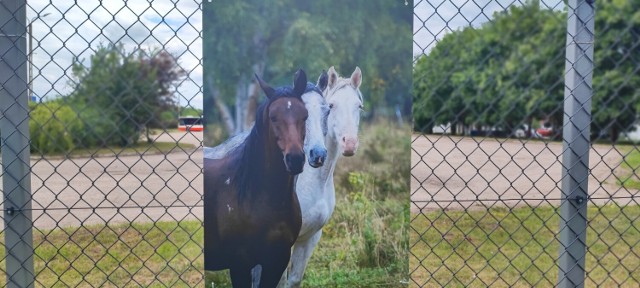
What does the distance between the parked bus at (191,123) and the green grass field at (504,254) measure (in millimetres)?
1418

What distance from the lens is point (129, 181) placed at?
379cm

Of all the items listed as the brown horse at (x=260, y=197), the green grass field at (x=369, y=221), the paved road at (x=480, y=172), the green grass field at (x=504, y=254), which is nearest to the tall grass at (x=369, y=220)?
the green grass field at (x=369, y=221)

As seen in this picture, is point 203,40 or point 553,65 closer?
point 203,40

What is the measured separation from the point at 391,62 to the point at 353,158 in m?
0.36

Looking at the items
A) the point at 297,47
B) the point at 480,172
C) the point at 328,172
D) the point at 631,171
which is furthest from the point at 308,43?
the point at 631,171

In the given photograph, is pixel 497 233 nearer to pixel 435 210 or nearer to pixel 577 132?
pixel 435 210

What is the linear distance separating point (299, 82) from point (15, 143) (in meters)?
0.96

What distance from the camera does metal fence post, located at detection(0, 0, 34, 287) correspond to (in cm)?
191

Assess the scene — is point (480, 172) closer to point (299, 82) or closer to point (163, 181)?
point (163, 181)

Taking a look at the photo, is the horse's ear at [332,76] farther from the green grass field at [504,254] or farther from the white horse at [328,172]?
the green grass field at [504,254]

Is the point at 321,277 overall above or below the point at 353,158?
below

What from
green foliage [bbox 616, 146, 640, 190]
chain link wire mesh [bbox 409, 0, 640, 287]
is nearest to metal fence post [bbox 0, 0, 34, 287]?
chain link wire mesh [bbox 409, 0, 640, 287]

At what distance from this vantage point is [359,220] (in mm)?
2127

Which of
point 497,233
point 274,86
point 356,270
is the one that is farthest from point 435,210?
point 274,86
